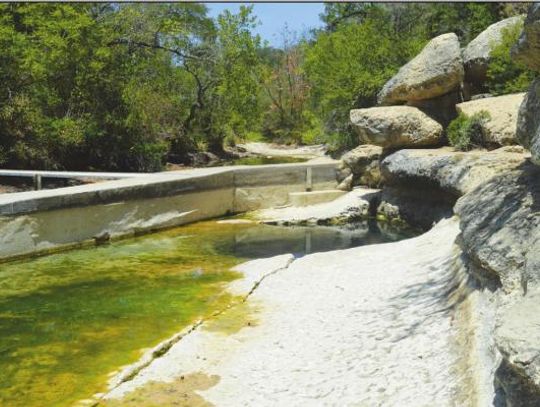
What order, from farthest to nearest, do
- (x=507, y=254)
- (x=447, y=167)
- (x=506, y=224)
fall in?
(x=447, y=167) → (x=506, y=224) → (x=507, y=254)

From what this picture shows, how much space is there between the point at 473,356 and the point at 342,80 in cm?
2012

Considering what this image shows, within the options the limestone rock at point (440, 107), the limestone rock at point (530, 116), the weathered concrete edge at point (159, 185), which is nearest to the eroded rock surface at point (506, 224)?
the limestone rock at point (530, 116)

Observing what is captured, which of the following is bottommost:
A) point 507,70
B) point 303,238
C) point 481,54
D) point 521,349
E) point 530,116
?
point 303,238

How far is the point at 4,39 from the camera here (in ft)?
55.1

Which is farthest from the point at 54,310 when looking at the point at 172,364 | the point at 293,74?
the point at 293,74

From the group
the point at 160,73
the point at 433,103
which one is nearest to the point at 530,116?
the point at 433,103

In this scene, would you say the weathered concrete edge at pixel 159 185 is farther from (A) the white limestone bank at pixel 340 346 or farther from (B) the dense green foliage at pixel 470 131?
(A) the white limestone bank at pixel 340 346

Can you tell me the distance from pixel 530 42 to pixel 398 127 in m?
9.41

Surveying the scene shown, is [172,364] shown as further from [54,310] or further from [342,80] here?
[342,80]

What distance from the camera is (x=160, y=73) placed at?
2495 centimetres

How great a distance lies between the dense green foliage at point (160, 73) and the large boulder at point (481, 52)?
512mm

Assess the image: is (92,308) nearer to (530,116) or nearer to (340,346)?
(340,346)

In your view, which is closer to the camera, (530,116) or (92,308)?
(530,116)

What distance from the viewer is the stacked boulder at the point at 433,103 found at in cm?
1466
